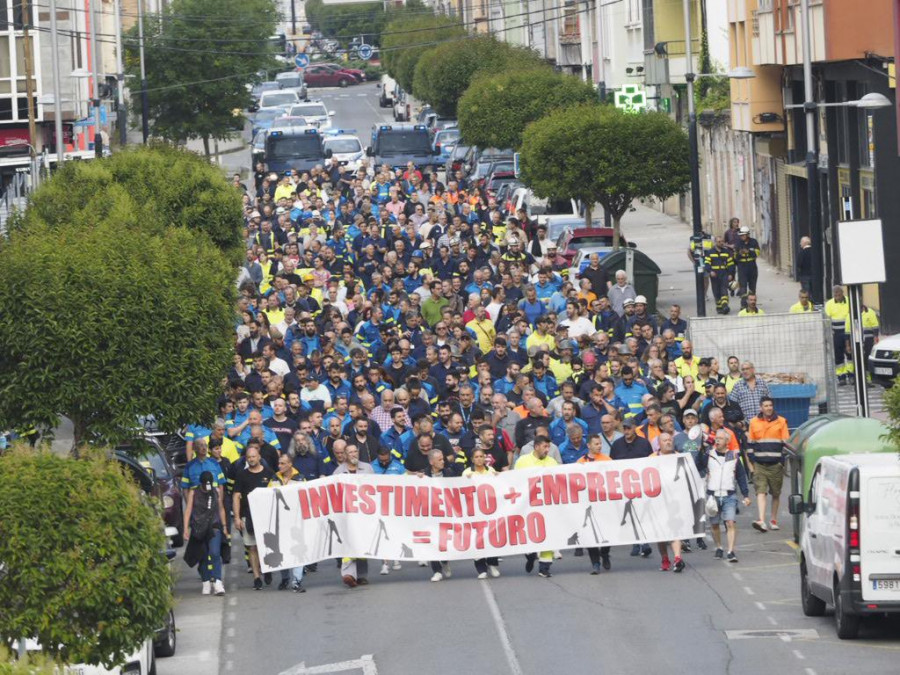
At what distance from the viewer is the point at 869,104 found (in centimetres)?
2748

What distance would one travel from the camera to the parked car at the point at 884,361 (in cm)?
2684

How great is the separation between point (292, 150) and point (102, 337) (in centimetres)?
3819

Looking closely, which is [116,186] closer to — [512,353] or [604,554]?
[512,353]

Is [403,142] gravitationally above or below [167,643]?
Result: above

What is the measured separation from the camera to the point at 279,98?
8538 centimetres

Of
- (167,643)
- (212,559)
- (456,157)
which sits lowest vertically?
(167,643)

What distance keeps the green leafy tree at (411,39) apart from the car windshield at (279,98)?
6057 mm

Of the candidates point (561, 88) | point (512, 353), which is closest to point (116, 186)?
point (512, 353)

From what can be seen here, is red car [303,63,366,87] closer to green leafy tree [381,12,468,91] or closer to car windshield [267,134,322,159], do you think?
green leafy tree [381,12,468,91]

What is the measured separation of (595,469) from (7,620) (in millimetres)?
8129

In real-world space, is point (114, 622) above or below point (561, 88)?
below

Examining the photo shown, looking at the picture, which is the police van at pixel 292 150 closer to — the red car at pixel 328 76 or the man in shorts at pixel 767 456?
the man in shorts at pixel 767 456

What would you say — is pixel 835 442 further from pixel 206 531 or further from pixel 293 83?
pixel 293 83

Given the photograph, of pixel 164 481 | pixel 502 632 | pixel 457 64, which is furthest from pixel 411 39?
pixel 502 632
